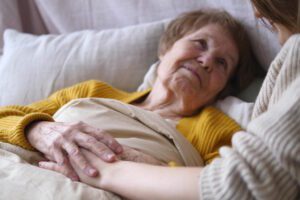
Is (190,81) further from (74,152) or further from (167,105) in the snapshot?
(74,152)

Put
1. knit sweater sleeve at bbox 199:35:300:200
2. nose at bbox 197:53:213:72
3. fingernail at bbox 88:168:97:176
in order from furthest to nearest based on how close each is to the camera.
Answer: nose at bbox 197:53:213:72 < fingernail at bbox 88:168:97:176 < knit sweater sleeve at bbox 199:35:300:200

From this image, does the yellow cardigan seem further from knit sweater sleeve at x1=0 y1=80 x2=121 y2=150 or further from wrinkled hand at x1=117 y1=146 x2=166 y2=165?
wrinkled hand at x1=117 y1=146 x2=166 y2=165

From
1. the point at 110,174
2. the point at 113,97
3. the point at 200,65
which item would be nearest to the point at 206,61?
the point at 200,65

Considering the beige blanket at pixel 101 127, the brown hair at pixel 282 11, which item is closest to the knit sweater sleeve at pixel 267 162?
the brown hair at pixel 282 11

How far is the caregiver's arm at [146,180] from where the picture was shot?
28.8 inches

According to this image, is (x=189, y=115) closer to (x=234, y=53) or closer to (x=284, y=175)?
(x=234, y=53)

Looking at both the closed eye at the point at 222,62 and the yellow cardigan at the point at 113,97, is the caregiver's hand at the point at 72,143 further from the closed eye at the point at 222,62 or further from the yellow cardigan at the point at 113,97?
the closed eye at the point at 222,62

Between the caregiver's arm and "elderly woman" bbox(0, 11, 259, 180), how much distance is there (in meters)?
0.30

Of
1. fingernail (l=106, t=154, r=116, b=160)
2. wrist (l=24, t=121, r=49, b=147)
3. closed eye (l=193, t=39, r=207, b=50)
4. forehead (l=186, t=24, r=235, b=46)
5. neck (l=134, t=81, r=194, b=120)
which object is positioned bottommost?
neck (l=134, t=81, r=194, b=120)

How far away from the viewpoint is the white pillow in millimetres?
1511

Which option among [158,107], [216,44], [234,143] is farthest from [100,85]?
[234,143]

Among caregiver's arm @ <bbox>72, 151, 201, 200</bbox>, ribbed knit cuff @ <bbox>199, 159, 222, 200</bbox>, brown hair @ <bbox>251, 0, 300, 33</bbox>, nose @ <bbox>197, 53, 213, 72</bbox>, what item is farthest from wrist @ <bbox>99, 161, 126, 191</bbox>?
nose @ <bbox>197, 53, 213, 72</bbox>

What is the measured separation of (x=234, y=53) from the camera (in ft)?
4.49

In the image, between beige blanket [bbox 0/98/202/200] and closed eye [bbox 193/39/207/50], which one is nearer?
beige blanket [bbox 0/98/202/200]
